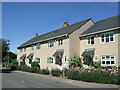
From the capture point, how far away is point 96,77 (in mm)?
15570

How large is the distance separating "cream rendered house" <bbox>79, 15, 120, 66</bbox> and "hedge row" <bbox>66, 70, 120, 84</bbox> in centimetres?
490

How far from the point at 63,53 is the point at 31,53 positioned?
13.4 meters

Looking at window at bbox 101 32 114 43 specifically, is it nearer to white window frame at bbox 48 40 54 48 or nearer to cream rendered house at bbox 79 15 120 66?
cream rendered house at bbox 79 15 120 66

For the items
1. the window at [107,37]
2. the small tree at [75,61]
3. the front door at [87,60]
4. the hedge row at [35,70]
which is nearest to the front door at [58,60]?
the hedge row at [35,70]

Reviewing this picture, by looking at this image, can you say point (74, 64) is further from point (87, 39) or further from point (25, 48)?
point (25, 48)

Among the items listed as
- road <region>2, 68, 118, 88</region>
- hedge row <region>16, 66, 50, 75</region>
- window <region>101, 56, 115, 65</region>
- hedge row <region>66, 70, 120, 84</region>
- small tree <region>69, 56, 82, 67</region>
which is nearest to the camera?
road <region>2, 68, 118, 88</region>

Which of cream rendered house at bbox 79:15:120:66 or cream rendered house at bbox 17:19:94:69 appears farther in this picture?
cream rendered house at bbox 17:19:94:69

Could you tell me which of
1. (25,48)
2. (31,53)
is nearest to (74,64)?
(31,53)

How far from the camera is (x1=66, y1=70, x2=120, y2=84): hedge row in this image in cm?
1435

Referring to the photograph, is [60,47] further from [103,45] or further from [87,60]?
[103,45]

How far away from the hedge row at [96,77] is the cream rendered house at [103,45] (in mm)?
4898

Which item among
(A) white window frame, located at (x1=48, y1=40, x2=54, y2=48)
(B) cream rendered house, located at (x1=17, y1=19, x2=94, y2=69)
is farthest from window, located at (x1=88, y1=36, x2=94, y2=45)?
(A) white window frame, located at (x1=48, y1=40, x2=54, y2=48)

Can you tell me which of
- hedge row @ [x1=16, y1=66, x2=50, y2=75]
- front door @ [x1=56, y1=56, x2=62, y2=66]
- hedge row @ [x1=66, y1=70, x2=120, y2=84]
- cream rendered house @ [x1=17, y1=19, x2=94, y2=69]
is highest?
cream rendered house @ [x1=17, y1=19, x2=94, y2=69]

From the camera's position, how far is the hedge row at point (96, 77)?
47.1 feet
